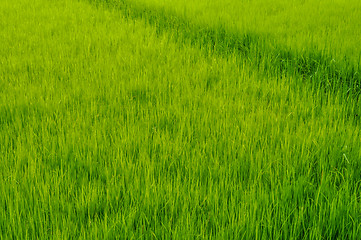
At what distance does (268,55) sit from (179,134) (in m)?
1.89

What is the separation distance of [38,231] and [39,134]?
2.66 ft

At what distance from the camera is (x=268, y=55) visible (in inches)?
139

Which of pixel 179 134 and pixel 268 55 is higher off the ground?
pixel 268 55

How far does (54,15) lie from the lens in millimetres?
5344

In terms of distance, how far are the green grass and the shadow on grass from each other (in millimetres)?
21

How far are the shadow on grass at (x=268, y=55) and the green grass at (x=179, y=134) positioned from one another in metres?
0.02

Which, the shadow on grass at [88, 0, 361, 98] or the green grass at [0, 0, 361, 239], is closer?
the green grass at [0, 0, 361, 239]

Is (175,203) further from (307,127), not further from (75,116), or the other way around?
(75,116)

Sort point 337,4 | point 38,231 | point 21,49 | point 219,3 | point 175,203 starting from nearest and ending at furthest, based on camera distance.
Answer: point 38,231, point 175,203, point 21,49, point 337,4, point 219,3

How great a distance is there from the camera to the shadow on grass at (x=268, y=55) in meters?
2.97

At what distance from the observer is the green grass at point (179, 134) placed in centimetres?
128

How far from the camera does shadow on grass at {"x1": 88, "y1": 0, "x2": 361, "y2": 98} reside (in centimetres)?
297

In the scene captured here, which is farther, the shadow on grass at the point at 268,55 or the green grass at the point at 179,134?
the shadow on grass at the point at 268,55

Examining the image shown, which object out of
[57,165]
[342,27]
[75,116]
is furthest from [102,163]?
[342,27]
